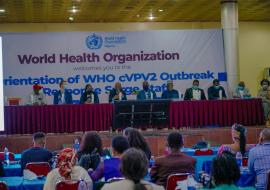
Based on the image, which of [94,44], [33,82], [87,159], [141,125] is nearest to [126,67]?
[94,44]

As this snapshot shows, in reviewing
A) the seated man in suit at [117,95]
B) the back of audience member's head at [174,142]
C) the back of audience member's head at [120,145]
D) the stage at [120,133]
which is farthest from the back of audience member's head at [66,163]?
the seated man in suit at [117,95]

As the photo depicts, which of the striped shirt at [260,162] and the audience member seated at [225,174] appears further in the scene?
the striped shirt at [260,162]

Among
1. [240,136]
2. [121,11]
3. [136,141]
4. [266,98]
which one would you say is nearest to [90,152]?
[136,141]

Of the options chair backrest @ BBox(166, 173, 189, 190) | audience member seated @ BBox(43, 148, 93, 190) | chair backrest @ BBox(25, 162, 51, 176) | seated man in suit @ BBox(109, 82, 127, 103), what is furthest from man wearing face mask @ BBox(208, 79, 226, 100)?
audience member seated @ BBox(43, 148, 93, 190)

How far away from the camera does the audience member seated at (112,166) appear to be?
5.85 meters

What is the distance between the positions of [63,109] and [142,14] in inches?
326

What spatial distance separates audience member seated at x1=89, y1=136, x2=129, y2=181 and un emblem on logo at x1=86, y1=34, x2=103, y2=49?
1178 cm

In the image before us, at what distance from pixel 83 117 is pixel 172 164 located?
8373 millimetres

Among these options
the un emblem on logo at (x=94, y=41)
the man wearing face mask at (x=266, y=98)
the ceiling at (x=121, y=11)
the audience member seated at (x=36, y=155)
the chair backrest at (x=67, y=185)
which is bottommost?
the chair backrest at (x=67, y=185)

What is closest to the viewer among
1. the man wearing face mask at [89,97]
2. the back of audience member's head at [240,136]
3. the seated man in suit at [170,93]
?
the back of audience member's head at [240,136]

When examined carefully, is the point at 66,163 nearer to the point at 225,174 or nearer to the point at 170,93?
the point at 225,174

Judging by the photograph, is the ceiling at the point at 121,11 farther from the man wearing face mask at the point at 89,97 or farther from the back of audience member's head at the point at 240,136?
the back of audience member's head at the point at 240,136

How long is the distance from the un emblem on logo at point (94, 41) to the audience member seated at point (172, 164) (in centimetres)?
1188

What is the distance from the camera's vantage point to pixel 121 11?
20.4 meters
